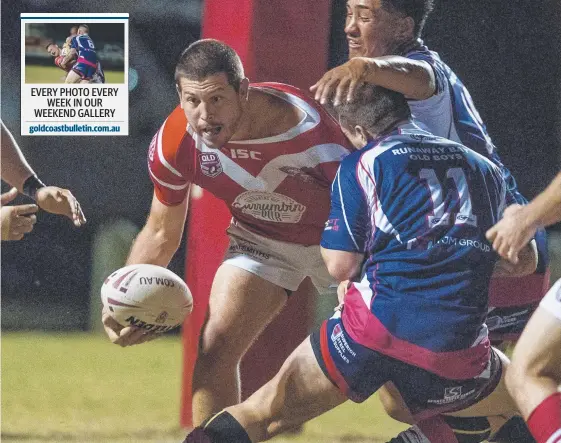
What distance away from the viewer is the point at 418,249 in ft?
9.28

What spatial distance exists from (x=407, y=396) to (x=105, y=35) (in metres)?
1.90

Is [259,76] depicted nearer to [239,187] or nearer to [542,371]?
[239,187]

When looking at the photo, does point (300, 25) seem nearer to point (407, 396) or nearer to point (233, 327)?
point (233, 327)

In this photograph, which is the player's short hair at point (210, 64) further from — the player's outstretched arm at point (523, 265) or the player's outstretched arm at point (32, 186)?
the player's outstretched arm at point (523, 265)

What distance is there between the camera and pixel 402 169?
2.88m

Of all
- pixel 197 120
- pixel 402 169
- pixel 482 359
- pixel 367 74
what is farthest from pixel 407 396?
pixel 197 120

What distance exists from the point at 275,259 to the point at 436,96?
2.84 feet

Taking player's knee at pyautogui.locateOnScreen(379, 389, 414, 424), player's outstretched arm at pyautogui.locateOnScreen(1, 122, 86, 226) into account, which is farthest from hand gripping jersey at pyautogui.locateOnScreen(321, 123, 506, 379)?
player's outstretched arm at pyautogui.locateOnScreen(1, 122, 86, 226)

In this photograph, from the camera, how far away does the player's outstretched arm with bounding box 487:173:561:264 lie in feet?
8.87

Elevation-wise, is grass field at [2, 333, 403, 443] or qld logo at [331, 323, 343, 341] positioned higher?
qld logo at [331, 323, 343, 341]

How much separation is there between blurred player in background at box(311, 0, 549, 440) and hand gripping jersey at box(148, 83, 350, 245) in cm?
32

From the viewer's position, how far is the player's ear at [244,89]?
11.3 ft

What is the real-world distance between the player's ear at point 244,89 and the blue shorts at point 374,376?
3.02ft

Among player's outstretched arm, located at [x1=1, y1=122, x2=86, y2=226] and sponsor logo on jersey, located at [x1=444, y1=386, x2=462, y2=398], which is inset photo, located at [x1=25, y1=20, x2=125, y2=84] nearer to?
player's outstretched arm, located at [x1=1, y1=122, x2=86, y2=226]
